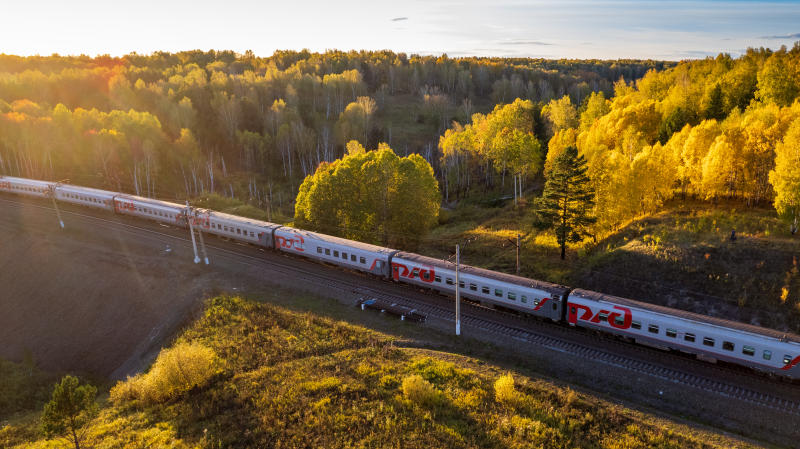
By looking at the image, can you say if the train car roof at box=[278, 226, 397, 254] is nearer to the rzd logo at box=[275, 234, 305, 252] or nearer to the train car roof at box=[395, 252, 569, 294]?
the rzd logo at box=[275, 234, 305, 252]

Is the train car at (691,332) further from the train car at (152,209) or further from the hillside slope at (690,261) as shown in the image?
the train car at (152,209)

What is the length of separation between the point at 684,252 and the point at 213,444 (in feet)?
121

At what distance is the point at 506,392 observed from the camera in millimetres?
22328

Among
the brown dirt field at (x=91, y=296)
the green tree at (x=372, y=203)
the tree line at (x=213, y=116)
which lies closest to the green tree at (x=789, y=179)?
the green tree at (x=372, y=203)

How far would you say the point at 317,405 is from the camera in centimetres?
2217

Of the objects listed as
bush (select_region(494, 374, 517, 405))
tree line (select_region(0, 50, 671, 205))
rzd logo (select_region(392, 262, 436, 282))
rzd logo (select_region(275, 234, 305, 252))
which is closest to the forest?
tree line (select_region(0, 50, 671, 205))

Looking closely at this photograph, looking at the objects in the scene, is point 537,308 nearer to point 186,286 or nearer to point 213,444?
point 213,444

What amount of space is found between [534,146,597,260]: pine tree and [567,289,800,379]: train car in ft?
44.5

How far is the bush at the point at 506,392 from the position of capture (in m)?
22.3

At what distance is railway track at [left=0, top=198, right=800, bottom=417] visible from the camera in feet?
80.8

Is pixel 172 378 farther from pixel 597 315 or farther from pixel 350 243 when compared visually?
pixel 597 315

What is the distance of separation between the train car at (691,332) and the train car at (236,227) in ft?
101

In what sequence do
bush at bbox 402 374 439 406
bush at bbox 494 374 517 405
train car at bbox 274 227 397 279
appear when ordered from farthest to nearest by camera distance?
1. train car at bbox 274 227 397 279
2. bush at bbox 494 374 517 405
3. bush at bbox 402 374 439 406

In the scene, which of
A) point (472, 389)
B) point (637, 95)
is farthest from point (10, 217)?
point (637, 95)
